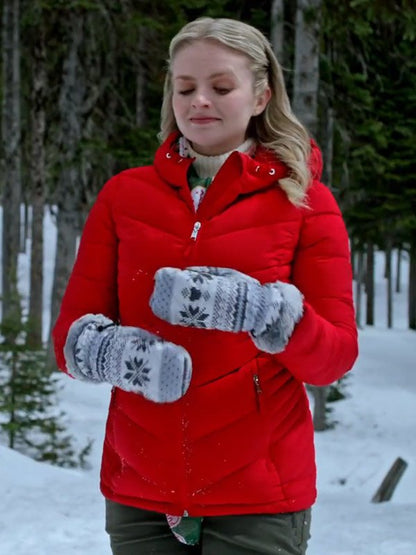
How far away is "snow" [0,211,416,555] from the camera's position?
558cm

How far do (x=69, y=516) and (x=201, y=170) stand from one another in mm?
4390

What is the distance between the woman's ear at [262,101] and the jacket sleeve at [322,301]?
0.26 metres

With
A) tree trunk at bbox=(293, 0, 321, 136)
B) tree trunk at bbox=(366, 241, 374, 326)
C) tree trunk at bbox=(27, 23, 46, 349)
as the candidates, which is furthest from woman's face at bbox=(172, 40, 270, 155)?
tree trunk at bbox=(366, 241, 374, 326)

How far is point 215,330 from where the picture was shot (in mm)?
1890

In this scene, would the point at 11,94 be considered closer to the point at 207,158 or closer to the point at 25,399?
the point at 25,399

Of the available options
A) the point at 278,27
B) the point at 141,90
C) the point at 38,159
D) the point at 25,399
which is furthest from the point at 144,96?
the point at 25,399

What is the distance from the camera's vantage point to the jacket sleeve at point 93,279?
2.05m

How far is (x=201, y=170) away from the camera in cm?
211

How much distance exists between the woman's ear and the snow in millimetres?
3857

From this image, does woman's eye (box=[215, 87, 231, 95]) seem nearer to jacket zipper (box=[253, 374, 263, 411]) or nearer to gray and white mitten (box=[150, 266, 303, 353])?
gray and white mitten (box=[150, 266, 303, 353])

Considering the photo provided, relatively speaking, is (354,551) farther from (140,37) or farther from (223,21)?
(140,37)

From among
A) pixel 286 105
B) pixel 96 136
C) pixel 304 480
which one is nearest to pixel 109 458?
pixel 304 480

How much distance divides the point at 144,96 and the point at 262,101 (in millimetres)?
13714

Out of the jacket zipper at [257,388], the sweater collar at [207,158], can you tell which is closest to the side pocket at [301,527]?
the jacket zipper at [257,388]
